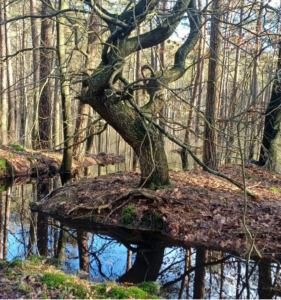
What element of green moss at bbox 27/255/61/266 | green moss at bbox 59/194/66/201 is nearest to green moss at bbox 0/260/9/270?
green moss at bbox 27/255/61/266

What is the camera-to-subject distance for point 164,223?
24.4 feet

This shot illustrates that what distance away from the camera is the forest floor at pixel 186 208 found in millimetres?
6703

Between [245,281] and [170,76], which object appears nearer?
[245,281]

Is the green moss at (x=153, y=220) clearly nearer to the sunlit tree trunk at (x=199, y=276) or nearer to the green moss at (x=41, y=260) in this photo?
the sunlit tree trunk at (x=199, y=276)

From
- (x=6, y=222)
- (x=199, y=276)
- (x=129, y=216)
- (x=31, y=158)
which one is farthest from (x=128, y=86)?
(x=31, y=158)

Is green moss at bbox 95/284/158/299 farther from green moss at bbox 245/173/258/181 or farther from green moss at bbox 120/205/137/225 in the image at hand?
green moss at bbox 245/173/258/181

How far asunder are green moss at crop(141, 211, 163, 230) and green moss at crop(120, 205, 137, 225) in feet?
0.81

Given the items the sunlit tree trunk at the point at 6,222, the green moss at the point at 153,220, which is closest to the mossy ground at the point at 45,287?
the sunlit tree trunk at the point at 6,222

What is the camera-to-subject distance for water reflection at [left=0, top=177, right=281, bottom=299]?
520 centimetres

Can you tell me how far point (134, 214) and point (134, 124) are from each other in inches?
84.7

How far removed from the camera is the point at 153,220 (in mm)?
7582

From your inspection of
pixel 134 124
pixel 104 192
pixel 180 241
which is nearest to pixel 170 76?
pixel 134 124

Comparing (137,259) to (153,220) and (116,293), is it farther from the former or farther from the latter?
(116,293)

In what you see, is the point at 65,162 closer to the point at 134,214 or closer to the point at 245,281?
the point at 134,214
